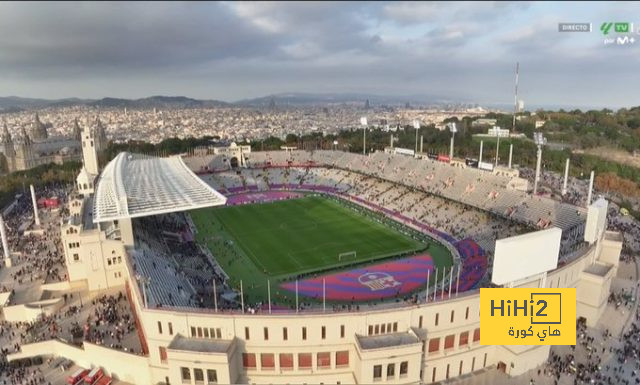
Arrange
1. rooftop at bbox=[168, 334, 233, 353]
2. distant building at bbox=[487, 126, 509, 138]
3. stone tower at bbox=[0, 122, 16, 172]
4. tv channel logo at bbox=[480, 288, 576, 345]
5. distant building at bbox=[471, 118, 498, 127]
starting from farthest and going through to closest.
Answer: distant building at bbox=[471, 118, 498, 127] < stone tower at bbox=[0, 122, 16, 172] < distant building at bbox=[487, 126, 509, 138] < tv channel logo at bbox=[480, 288, 576, 345] < rooftop at bbox=[168, 334, 233, 353]

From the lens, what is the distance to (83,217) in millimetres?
49156

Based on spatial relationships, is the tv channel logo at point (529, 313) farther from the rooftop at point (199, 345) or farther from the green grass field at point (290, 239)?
the green grass field at point (290, 239)

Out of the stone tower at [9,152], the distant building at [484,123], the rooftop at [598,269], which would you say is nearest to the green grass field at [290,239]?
the rooftop at [598,269]

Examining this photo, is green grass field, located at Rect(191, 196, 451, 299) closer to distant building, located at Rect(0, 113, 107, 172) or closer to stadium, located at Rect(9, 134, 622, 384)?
stadium, located at Rect(9, 134, 622, 384)

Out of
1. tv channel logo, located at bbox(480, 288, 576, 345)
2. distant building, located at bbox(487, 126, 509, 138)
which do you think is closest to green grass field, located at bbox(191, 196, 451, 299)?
tv channel logo, located at bbox(480, 288, 576, 345)

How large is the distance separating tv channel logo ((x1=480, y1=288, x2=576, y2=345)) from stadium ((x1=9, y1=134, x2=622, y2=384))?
4.73ft

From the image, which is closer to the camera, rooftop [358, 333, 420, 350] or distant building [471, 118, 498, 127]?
rooftop [358, 333, 420, 350]

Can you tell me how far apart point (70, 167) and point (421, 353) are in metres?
98.4

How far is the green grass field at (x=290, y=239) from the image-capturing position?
49.2 meters

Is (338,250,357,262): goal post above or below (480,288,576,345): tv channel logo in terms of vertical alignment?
below

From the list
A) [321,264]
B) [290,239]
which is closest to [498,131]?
[290,239]

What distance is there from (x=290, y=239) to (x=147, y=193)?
2014cm

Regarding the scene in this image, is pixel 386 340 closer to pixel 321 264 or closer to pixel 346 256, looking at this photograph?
pixel 321 264

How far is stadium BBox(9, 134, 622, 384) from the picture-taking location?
2742cm
